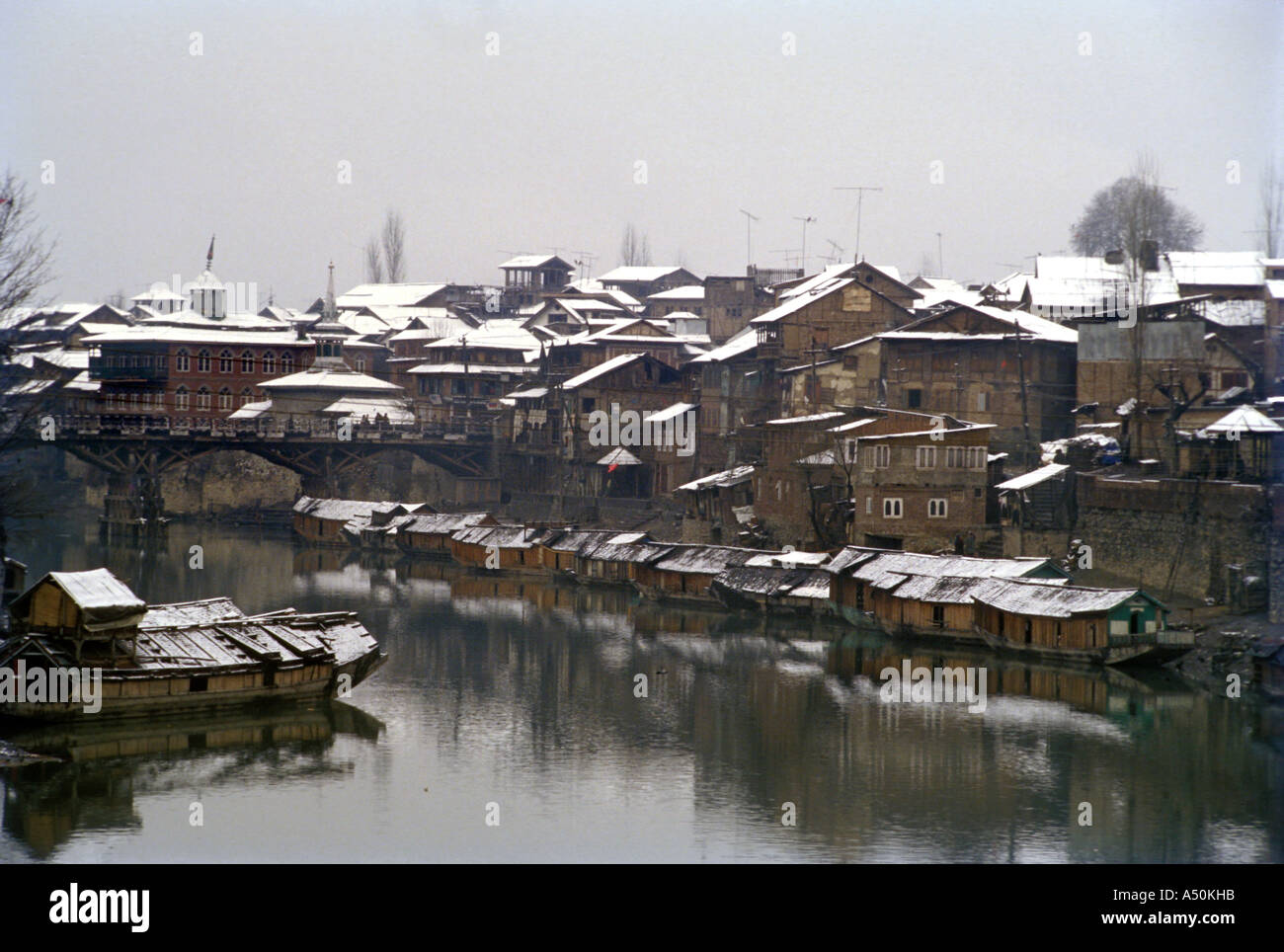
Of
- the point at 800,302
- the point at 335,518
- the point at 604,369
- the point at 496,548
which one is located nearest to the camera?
the point at 496,548

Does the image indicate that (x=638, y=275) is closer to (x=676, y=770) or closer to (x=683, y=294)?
(x=683, y=294)

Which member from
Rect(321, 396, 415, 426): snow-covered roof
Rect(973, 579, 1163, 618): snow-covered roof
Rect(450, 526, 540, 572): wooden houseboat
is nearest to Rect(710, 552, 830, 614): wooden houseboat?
Rect(973, 579, 1163, 618): snow-covered roof

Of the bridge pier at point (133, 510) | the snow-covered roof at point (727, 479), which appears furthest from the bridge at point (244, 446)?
the snow-covered roof at point (727, 479)

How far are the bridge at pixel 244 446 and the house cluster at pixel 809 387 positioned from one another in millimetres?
764

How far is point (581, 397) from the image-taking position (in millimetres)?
69938

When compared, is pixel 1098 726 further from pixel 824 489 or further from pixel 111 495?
pixel 111 495

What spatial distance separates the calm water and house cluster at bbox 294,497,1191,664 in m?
1.00

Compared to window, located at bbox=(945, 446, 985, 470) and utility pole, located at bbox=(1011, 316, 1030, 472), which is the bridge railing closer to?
utility pole, located at bbox=(1011, 316, 1030, 472)

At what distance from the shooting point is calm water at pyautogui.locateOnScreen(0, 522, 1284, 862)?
24906mm

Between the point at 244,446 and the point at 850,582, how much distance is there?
110 ft

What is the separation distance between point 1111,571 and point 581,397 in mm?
31650

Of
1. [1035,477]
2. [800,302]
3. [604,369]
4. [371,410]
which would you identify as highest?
[800,302]

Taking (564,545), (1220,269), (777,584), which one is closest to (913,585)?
(777,584)

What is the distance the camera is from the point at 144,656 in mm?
31234
